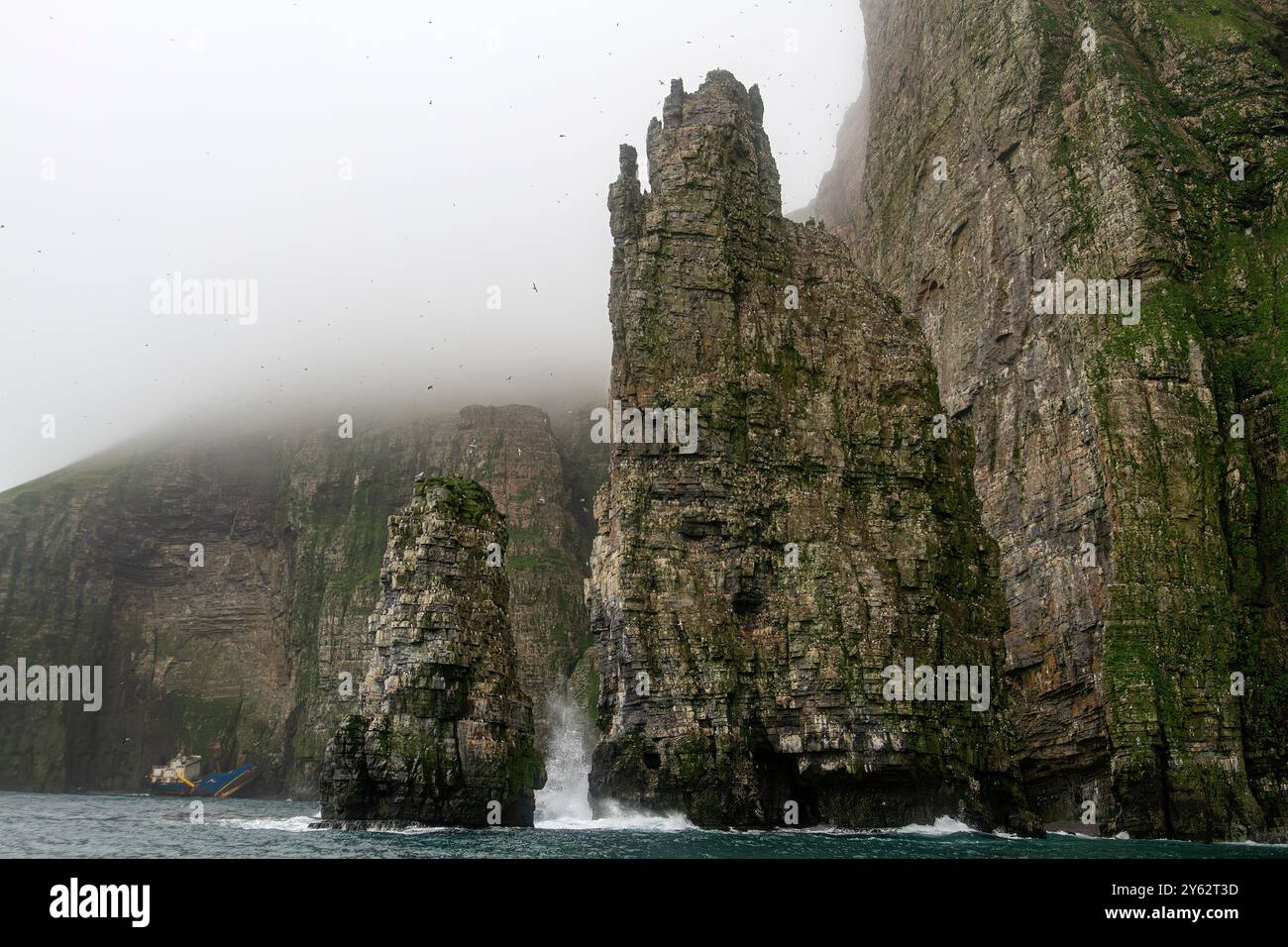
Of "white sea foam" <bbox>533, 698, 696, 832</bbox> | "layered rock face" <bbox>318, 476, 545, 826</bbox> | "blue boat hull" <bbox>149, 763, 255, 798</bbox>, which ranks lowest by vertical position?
"blue boat hull" <bbox>149, 763, 255, 798</bbox>

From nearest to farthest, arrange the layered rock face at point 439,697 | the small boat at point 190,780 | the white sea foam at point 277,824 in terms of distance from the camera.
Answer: the layered rock face at point 439,697 < the white sea foam at point 277,824 < the small boat at point 190,780

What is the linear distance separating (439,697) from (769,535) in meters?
23.2

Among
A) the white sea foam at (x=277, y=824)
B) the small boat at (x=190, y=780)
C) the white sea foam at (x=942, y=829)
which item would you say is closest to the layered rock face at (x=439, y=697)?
the white sea foam at (x=277, y=824)

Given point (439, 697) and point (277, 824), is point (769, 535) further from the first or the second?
point (277, 824)

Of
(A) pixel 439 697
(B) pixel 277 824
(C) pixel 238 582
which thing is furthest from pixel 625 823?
(C) pixel 238 582

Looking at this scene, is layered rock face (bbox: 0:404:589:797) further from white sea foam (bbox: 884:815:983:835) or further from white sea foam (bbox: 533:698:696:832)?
white sea foam (bbox: 884:815:983:835)

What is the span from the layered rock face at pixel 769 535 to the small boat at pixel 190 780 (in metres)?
105

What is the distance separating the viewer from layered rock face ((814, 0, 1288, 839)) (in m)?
63.8

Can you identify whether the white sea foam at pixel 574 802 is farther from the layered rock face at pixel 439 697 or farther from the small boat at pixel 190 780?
the small boat at pixel 190 780

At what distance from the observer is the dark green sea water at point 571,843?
4147 cm

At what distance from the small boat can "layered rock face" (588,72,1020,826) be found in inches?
4148

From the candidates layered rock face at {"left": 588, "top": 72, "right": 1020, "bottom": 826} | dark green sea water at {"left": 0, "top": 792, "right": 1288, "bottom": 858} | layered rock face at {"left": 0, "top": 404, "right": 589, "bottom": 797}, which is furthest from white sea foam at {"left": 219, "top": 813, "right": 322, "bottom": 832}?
layered rock face at {"left": 0, "top": 404, "right": 589, "bottom": 797}
